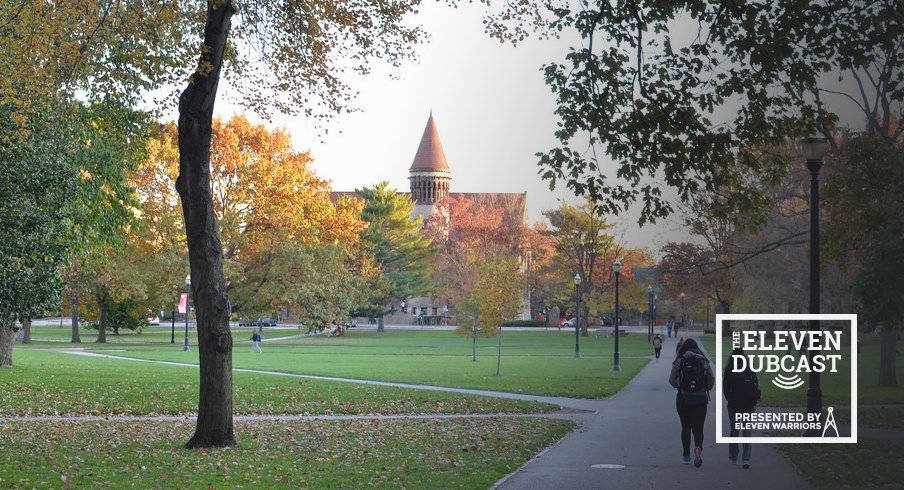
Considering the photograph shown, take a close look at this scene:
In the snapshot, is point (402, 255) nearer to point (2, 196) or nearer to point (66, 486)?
point (2, 196)

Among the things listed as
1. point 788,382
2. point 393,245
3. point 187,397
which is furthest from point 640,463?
→ point 393,245

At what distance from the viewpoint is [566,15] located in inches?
608

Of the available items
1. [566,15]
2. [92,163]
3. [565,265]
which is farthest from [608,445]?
[565,265]

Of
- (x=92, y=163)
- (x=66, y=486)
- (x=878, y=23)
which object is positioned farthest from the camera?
(x=92, y=163)

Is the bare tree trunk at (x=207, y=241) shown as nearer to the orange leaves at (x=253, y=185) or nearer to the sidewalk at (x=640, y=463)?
the sidewalk at (x=640, y=463)

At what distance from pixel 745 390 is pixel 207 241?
8.04 meters

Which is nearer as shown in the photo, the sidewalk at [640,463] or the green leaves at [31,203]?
the sidewalk at [640,463]

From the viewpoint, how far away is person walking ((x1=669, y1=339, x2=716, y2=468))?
44.7 feet

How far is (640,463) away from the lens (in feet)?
47.0

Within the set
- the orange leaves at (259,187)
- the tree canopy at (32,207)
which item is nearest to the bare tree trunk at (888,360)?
the tree canopy at (32,207)

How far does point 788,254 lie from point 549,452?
29949 millimetres

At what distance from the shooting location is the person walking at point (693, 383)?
1361 cm

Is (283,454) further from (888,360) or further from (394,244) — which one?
(394,244)

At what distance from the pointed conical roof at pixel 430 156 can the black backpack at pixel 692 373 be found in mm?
145268
